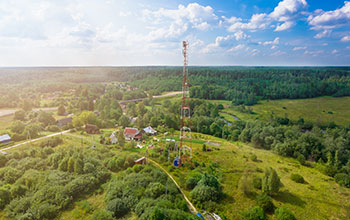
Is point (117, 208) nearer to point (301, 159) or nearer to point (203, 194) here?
point (203, 194)

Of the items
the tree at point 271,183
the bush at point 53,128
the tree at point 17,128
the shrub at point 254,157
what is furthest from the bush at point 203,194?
the tree at point 17,128

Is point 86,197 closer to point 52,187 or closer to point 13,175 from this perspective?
point 52,187

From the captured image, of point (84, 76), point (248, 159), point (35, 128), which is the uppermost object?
point (84, 76)

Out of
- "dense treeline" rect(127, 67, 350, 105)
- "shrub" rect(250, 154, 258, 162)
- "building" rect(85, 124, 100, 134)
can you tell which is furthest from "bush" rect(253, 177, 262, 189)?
"dense treeline" rect(127, 67, 350, 105)

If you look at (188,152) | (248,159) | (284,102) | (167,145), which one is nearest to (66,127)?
(167,145)

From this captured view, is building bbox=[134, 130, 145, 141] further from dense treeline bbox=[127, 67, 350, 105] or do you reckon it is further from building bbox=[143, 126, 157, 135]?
dense treeline bbox=[127, 67, 350, 105]

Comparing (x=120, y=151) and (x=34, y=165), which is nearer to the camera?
(x=34, y=165)
